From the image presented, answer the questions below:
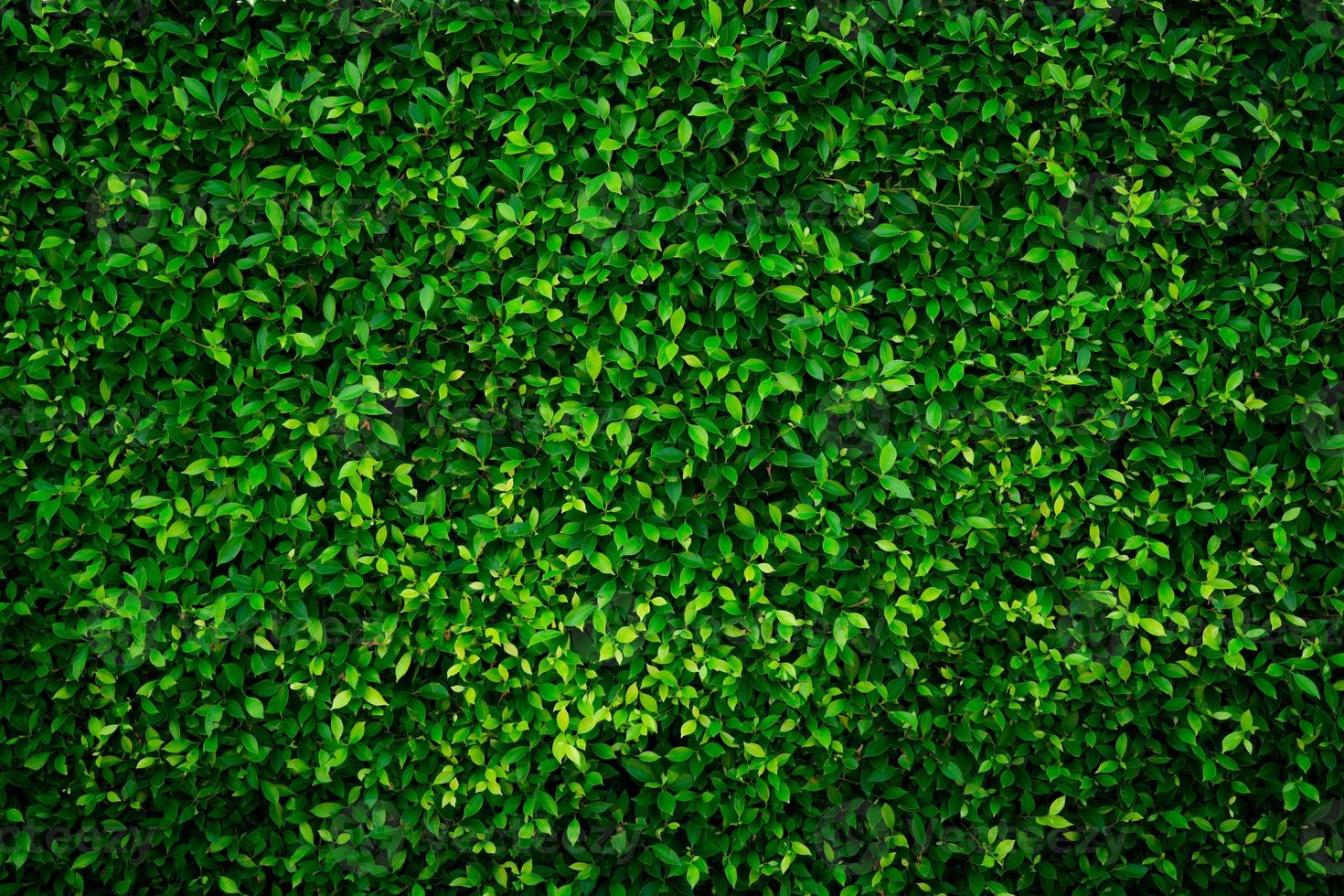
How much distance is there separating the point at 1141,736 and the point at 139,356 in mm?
3047

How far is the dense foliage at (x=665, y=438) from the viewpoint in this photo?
2719mm

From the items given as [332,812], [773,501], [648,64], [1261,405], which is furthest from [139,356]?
[1261,405]

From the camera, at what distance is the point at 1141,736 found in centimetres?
289

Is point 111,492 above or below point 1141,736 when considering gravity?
above

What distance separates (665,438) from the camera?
2.77m

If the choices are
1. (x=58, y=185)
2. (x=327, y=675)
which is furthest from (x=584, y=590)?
(x=58, y=185)

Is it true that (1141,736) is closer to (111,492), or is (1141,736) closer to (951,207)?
(951,207)

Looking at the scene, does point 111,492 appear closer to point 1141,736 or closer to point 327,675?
point 327,675

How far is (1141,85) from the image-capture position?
281 cm

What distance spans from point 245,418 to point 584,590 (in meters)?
1.05

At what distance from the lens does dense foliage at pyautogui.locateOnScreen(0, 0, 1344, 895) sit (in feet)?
8.92

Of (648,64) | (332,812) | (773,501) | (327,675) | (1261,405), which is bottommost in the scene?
(332,812)

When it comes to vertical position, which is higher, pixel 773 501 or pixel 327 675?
pixel 773 501

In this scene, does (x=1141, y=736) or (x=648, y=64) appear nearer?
(x=648, y=64)
